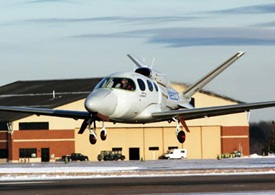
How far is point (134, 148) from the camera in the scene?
443 feet

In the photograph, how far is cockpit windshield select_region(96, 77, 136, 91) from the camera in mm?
59969

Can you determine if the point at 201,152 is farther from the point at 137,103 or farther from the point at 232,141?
the point at 137,103

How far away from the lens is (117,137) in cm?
13475

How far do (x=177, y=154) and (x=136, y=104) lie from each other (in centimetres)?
7293

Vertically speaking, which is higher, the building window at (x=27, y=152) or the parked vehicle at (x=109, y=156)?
the building window at (x=27, y=152)

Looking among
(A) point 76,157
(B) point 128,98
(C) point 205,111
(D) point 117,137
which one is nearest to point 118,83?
(B) point 128,98

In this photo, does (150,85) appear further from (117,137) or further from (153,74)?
(117,137)

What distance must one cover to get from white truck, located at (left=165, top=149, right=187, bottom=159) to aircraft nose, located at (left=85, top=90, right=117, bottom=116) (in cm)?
7408

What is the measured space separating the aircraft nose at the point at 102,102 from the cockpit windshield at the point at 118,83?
3.34 ft

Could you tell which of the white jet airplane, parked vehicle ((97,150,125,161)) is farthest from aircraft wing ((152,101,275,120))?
parked vehicle ((97,150,125,161))

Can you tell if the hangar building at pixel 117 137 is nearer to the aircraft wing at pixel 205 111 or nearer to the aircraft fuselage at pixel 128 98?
the aircraft wing at pixel 205 111

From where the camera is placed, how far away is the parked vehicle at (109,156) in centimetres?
12994

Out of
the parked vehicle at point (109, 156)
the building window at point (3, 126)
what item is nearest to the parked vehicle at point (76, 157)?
the parked vehicle at point (109, 156)

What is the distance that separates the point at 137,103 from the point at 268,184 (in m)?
11.2
